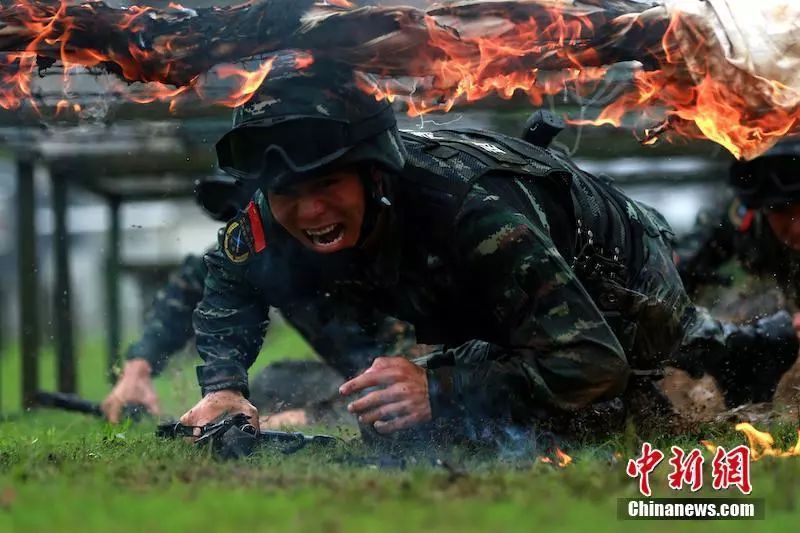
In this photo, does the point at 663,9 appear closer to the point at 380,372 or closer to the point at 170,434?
the point at 380,372

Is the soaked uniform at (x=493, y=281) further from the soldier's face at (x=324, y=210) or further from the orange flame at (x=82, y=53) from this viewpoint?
the orange flame at (x=82, y=53)

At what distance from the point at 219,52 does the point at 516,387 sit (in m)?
1.77

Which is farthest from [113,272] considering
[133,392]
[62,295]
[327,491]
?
[327,491]

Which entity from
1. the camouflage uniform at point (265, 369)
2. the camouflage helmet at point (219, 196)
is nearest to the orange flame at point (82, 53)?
the camouflage helmet at point (219, 196)

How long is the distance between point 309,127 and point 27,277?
6.04m

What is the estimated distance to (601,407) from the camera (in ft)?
15.8

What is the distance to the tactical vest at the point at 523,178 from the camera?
3.99 m

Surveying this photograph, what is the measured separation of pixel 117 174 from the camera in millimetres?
9648

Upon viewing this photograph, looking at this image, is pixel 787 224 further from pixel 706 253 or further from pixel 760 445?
pixel 760 445

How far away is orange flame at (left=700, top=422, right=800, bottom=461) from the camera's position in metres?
3.78

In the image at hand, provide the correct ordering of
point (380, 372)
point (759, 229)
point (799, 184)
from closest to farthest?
point (380, 372) → point (799, 184) → point (759, 229)

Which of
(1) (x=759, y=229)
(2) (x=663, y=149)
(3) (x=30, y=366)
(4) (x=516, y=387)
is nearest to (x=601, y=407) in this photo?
(4) (x=516, y=387)

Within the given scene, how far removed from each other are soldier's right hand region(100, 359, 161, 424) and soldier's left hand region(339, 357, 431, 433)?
10.4 feet

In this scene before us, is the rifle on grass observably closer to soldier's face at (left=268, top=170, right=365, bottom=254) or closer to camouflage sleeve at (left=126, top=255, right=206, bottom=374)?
soldier's face at (left=268, top=170, right=365, bottom=254)
